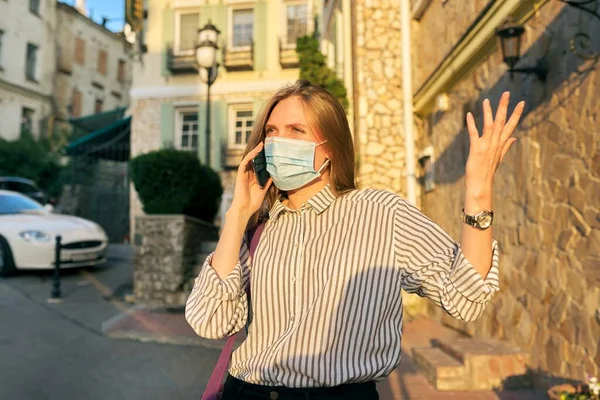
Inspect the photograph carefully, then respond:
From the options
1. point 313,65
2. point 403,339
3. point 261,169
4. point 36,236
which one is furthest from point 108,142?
Answer: point 261,169

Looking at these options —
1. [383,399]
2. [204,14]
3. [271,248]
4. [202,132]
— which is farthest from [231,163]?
[271,248]

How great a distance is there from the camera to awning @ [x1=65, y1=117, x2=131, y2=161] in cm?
1609

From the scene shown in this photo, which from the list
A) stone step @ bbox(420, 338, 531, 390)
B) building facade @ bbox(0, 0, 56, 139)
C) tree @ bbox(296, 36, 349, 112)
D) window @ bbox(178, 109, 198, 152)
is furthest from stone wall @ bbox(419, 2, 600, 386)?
building facade @ bbox(0, 0, 56, 139)

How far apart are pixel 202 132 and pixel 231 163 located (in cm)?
141

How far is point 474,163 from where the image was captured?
4.17 ft

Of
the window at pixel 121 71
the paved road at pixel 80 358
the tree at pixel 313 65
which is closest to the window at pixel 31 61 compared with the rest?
the window at pixel 121 71

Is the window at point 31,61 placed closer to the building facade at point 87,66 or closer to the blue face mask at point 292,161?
the building facade at point 87,66

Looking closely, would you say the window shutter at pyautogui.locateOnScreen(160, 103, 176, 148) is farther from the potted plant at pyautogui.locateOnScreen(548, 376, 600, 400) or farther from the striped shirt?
the striped shirt

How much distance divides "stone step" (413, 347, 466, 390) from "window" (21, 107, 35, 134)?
83.6 ft

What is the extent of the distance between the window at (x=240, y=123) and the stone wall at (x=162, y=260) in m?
8.29

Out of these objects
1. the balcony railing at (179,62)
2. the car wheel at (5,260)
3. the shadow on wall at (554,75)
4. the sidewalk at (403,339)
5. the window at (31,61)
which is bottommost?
the sidewalk at (403,339)

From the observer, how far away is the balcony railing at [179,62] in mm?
15578

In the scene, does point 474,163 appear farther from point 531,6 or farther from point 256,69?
point 256,69

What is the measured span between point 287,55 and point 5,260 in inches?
389
